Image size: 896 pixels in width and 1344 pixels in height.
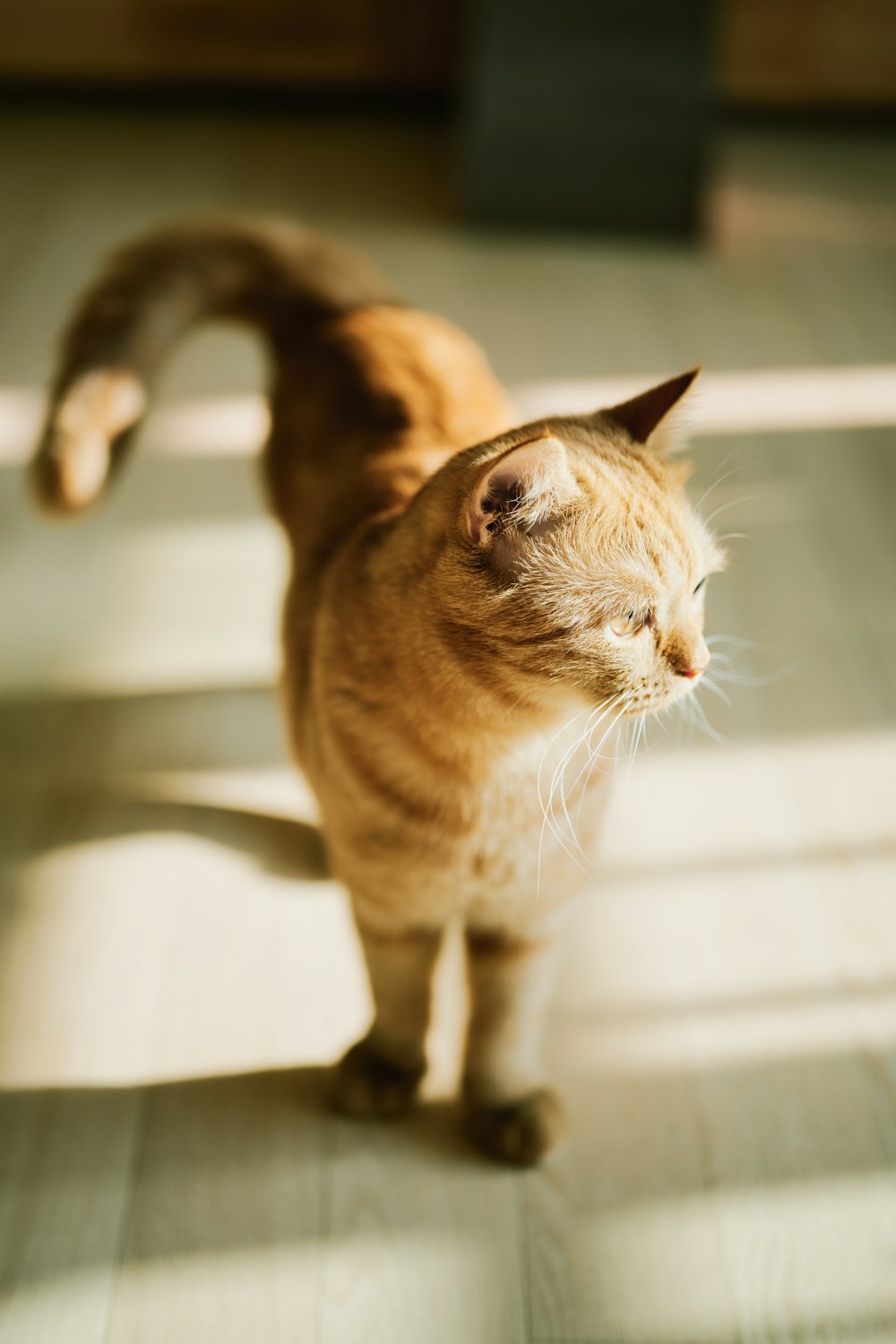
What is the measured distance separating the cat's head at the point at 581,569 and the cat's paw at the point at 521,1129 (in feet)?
1.67

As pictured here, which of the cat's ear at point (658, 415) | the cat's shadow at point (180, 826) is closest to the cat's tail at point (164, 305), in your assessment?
the cat's shadow at point (180, 826)

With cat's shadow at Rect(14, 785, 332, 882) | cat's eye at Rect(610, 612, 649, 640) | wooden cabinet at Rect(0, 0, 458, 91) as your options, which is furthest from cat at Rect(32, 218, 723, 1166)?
wooden cabinet at Rect(0, 0, 458, 91)

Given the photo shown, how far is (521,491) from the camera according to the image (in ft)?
2.57

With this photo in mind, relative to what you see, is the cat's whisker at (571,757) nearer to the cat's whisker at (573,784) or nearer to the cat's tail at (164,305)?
the cat's whisker at (573,784)

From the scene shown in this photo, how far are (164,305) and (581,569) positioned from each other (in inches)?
30.7

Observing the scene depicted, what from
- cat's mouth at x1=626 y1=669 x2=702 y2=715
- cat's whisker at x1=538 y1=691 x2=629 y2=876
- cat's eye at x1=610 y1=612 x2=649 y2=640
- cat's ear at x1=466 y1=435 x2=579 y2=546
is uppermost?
cat's ear at x1=466 y1=435 x2=579 y2=546

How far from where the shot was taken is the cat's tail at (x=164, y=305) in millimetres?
1291

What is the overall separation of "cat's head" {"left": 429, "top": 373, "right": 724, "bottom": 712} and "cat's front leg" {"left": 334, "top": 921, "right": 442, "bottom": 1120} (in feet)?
1.17

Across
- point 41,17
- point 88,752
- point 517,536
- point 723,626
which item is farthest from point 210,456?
point 41,17

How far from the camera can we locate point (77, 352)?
1.34 metres

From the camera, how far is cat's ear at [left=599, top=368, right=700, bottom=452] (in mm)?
916

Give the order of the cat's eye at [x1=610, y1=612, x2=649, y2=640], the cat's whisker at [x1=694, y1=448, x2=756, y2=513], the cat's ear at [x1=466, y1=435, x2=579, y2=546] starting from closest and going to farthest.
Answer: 1. the cat's ear at [x1=466, y1=435, x2=579, y2=546]
2. the cat's eye at [x1=610, y1=612, x2=649, y2=640]
3. the cat's whisker at [x1=694, y1=448, x2=756, y2=513]

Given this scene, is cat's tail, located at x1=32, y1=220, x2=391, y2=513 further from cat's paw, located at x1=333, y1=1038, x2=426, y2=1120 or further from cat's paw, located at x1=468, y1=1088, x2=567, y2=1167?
cat's paw, located at x1=468, y1=1088, x2=567, y2=1167

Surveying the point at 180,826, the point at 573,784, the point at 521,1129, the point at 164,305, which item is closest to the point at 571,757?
the point at 573,784
